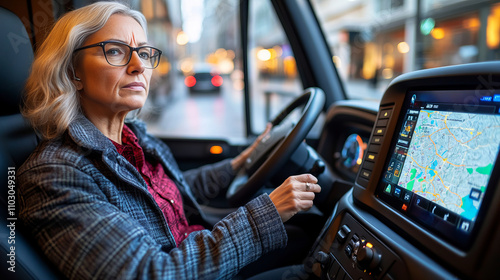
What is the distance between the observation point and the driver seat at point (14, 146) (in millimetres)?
755

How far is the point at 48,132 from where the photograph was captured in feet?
3.15

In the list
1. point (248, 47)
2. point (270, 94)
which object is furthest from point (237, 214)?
point (270, 94)

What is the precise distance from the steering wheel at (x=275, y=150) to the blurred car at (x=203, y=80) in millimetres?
4803

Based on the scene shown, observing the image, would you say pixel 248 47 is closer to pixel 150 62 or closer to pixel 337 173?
pixel 337 173

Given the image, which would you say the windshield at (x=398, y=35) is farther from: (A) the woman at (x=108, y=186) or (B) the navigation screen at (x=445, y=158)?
(A) the woman at (x=108, y=186)

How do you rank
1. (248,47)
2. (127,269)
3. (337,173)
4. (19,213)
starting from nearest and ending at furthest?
1. (127,269)
2. (19,213)
3. (337,173)
4. (248,47)

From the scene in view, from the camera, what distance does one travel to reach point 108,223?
30.3 inches

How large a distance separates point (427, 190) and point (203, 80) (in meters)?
6.34

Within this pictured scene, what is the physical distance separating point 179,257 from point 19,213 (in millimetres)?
414

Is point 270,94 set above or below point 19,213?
above

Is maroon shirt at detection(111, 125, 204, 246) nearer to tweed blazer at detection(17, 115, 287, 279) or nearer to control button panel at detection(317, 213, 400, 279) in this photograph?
tweed blazer at detection(17, 115, 287, 279)

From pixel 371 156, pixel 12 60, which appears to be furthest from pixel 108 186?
pixel 371 156

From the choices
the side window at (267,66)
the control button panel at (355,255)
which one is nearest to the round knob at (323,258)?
the control button panel at (355,255)

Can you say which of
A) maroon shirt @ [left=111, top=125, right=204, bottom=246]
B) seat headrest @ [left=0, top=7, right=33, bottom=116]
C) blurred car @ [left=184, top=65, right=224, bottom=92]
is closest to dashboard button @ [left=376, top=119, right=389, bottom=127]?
maroon shirt @ [left=111, top=125, right=204, bottom=246]
